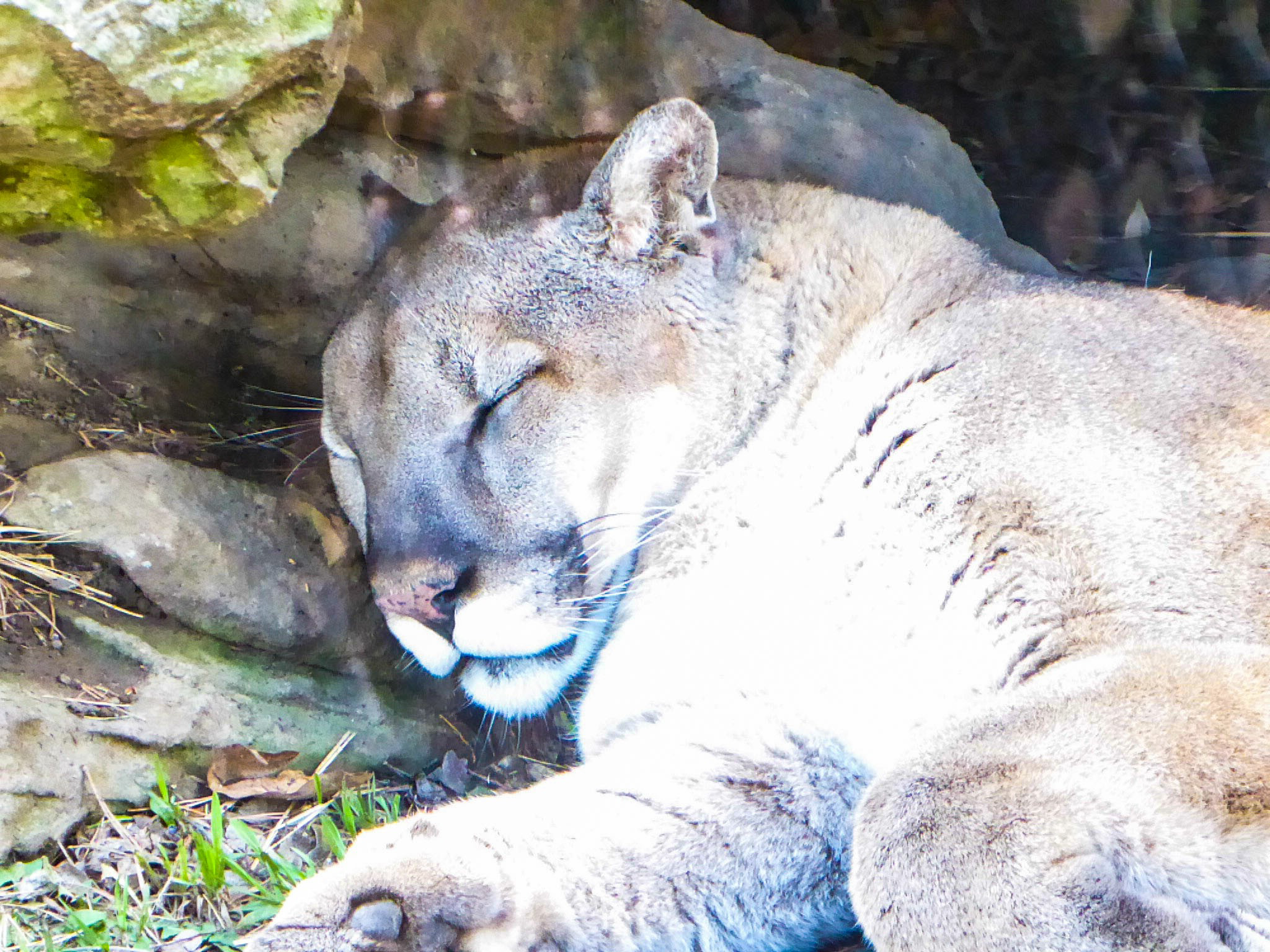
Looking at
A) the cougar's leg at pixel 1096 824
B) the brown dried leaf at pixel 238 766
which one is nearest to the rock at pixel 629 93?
the brown dried leaf at pixel 238 766

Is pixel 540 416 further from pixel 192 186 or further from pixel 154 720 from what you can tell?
pixel 154 720

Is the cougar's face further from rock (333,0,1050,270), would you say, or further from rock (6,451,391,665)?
rock (333,0,1050,270)

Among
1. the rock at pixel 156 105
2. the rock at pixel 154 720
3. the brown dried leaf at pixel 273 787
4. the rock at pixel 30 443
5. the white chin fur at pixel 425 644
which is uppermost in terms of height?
the rock at pixel 156 105

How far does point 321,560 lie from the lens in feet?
10.7

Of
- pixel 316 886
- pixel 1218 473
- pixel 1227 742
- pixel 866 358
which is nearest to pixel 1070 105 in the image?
pixel 866 358

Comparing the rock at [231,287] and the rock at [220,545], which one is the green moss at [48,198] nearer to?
the rock at [231,287]

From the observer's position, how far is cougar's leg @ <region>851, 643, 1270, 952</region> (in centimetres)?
176

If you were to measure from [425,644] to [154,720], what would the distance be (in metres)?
0.65

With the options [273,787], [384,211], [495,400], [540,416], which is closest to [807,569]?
[540,416]

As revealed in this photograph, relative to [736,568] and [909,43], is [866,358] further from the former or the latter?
[909,43]

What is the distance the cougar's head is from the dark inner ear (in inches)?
17.0

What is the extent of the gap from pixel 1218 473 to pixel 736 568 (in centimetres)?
97

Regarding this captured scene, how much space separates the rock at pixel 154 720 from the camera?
8.50 ft

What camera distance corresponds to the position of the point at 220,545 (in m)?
3.04
